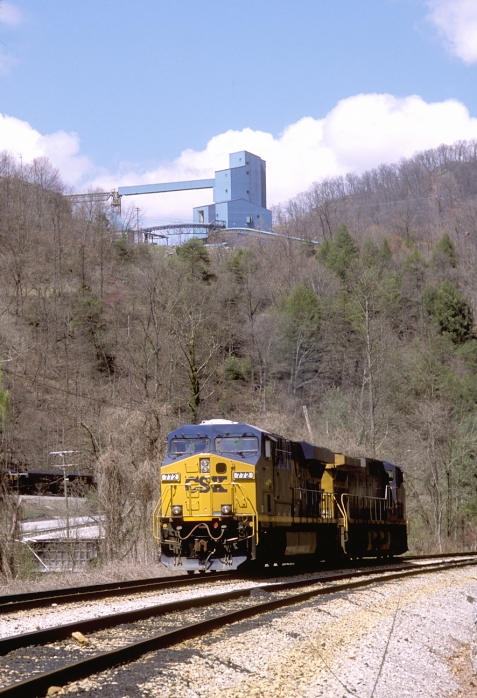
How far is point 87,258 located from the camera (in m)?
83.2

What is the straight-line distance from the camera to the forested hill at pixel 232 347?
4584cm

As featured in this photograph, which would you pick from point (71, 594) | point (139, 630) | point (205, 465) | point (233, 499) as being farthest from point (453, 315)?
point (139, 630)

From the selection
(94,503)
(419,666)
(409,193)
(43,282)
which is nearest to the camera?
(419,666)

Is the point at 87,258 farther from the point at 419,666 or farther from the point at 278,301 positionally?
the point at 419,666

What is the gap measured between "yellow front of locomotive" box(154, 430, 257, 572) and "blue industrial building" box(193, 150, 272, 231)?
356 ft

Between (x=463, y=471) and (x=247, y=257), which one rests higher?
(x=247, y=257)

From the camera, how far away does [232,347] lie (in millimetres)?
71625

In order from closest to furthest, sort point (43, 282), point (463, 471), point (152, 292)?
point (463, 471) < point (152, 292) < point (43, 282)

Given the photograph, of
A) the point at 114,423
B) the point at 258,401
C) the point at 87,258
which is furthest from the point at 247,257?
the point at 114,423

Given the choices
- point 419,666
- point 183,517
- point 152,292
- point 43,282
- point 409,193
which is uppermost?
point 409,193

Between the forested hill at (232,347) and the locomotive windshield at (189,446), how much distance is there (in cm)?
832

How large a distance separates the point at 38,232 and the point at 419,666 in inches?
3103

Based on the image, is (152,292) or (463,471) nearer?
(463,471)

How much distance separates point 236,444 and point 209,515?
168 centimetres
